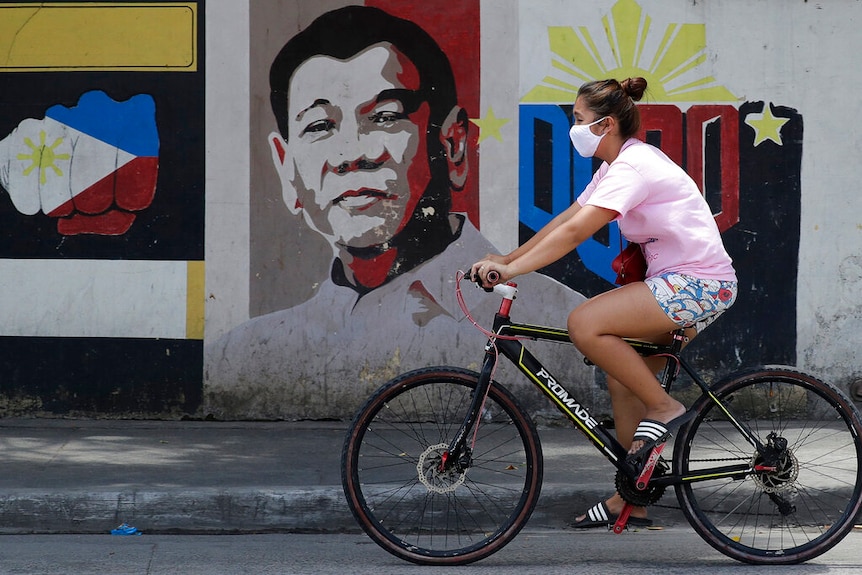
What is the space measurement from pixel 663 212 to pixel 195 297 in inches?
150

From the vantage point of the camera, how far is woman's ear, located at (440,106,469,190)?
7.32 metres

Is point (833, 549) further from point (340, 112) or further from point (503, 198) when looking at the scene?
point (340, 112)

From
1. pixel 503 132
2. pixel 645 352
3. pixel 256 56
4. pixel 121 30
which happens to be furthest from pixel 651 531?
pixel 121 30

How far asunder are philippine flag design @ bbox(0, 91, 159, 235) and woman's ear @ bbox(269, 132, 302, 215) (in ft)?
2.60

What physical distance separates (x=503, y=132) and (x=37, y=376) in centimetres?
355

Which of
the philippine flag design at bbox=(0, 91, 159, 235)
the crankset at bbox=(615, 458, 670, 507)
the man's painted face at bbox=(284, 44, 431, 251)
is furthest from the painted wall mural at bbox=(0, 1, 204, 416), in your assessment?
the crankset at bbox=(615, 458, 670, 507)

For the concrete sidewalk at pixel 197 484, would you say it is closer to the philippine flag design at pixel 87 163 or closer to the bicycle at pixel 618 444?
the bicycle at pixel 618 444

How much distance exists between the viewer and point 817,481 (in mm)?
5539

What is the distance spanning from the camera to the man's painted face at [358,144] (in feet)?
24.0

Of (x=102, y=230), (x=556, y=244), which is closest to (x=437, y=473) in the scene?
(x=556, y=244)

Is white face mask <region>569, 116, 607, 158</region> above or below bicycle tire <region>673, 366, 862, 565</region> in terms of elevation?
above

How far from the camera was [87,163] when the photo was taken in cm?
732

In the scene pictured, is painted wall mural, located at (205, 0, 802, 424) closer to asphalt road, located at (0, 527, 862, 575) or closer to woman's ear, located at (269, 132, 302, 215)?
woman's ear, located at (269, 132, 302, 215)

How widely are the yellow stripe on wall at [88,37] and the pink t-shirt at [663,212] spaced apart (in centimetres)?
383
